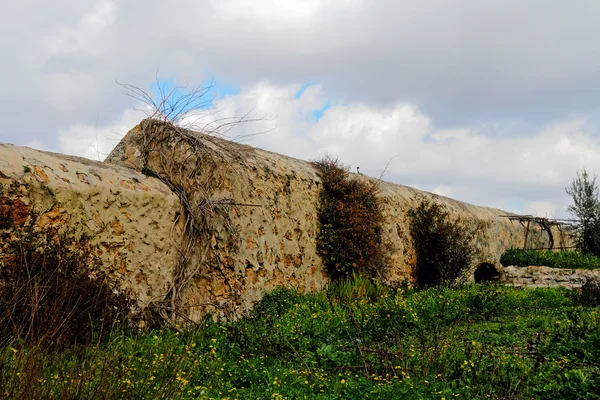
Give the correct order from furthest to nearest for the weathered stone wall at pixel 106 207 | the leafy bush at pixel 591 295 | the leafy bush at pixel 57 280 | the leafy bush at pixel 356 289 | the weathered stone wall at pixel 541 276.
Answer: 1. the weathered stone wall at pixel 541 276
2. the leafy bush at pixel 591 295
3. the leafy bush at pixel 356 289
4. the weathered stone wall at pixel 106 207
5. the leafy bush at pixel 57 280

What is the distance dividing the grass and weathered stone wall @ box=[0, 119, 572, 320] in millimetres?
627

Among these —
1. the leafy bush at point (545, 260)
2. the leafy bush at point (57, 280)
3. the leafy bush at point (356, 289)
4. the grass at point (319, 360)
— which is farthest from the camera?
the leafy bush at point (545, 260)

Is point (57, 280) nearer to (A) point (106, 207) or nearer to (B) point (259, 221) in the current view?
(A) point (106, 207)

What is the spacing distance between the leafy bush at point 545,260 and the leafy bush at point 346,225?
9251 millimetres

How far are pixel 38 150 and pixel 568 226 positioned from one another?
902 inches

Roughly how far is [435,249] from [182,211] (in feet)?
26.1

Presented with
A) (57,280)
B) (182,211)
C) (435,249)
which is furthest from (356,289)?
(57,280)

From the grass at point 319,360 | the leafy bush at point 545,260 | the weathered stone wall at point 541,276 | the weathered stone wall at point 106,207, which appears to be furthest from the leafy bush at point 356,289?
the leafy bush at point 545,260

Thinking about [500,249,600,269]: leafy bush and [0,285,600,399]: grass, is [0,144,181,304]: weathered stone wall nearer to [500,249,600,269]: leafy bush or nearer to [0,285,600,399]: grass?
[0,285,600,399]: grass

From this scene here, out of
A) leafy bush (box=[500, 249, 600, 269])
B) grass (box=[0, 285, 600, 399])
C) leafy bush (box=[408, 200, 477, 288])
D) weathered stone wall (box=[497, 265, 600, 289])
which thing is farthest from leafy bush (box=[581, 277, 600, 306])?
leafy bush (box=[500, 249, 600, 269])

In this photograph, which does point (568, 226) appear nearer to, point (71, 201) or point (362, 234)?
point (362, 234)

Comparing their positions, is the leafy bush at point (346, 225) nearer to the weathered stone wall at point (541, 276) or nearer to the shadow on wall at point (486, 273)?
the weathered stone wall at point (541, 276)

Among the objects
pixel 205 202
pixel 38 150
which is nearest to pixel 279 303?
pixel 205 202

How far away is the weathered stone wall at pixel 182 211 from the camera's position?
22.5ft
